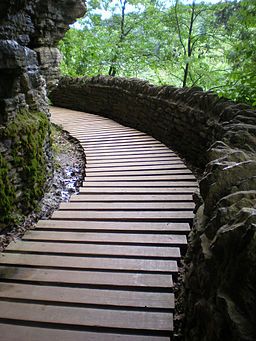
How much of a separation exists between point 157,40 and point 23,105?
8391 mm

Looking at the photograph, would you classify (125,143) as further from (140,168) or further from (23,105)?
(23,105)

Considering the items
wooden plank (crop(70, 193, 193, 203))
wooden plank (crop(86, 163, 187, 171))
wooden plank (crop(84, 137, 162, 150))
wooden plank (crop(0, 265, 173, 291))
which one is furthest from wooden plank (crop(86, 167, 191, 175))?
wooden plank (crop(0, 265, 173, 291))

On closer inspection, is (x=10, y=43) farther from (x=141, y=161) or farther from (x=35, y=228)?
(x=141, y=161)

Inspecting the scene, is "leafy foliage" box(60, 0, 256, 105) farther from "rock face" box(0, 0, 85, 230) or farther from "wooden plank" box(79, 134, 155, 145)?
"rock face" box(0, 0, 85, 230)

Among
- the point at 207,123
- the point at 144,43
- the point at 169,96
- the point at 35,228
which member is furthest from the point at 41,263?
the point at 144,43

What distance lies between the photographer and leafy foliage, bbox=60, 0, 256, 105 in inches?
364

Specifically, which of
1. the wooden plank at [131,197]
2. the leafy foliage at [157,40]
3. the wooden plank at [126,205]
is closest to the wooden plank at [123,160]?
the wooden plank at [131,197]

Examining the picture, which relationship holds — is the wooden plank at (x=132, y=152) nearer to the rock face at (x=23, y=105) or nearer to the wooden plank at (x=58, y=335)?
the rock face at (x=23, y=105)

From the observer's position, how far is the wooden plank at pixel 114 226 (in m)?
3.69

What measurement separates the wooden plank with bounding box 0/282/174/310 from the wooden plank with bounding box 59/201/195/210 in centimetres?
154

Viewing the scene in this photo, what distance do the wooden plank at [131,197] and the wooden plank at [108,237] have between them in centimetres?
87

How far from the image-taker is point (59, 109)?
11.2 m

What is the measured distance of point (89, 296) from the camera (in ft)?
9.06

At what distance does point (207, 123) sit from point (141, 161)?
5.21 feet
